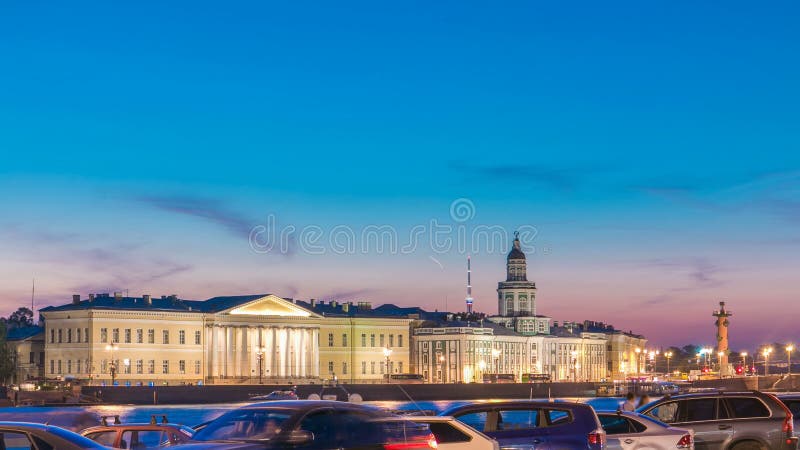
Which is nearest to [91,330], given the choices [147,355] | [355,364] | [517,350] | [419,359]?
[147,355]

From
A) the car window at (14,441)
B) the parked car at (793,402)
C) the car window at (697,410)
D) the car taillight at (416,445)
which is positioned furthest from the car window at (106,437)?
the parked car at (793,402)

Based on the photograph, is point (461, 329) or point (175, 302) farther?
point (461, 329)

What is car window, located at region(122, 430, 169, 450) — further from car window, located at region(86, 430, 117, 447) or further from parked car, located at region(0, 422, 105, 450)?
parked car, located at region(0, 422, 105, 450)

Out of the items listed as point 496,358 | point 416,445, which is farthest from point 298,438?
point 496,358

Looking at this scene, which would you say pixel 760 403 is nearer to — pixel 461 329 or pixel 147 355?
pixel 147 355

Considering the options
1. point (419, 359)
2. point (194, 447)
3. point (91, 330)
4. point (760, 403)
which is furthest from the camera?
point (419, 359)

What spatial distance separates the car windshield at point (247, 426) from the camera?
13.5 metres

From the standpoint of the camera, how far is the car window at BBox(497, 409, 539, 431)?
58.0ft

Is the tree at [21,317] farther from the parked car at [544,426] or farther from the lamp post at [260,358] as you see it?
the parked car at [544,426]

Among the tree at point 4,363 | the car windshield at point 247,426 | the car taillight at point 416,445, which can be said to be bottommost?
the car taillight at point 416,445

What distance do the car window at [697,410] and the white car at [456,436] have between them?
5.73 m

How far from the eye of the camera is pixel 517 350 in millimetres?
160875

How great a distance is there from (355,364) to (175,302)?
21647 mm

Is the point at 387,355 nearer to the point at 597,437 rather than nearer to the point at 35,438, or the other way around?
the point at 597,437
